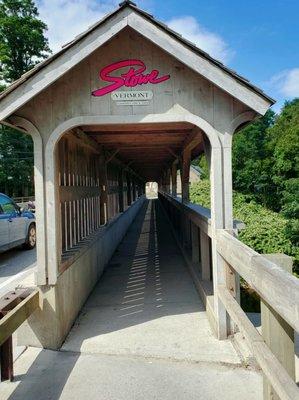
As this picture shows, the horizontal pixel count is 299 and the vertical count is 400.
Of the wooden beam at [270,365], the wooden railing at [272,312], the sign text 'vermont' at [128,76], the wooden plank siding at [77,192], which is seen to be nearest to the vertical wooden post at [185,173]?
the wooden plank siding at [77,192]

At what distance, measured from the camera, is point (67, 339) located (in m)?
4.59

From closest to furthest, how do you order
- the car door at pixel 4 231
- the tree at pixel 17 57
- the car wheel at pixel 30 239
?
the car door at pixel 4 231 → the car wheel at pixel 30 239 → the tree at pixel 17 57

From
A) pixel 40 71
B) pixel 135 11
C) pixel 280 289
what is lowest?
pixel 280 289

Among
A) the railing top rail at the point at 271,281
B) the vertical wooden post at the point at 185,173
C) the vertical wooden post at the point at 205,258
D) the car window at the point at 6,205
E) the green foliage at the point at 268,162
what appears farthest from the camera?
the green foliage at the point at 268,162

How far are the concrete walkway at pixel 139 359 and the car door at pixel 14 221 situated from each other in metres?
5.15

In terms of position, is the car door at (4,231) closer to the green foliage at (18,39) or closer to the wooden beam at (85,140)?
the wooden beam at (85,140)

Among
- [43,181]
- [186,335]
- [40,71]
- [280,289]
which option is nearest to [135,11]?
[40,71]

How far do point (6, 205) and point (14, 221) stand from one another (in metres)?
0.51

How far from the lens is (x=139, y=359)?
409 cm

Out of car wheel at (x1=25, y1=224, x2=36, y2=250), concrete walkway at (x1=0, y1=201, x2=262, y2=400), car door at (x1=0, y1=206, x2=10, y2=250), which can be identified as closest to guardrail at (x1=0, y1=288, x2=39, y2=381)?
concrete walkway at (x1=0, y1=201, x2=262, y2=400)

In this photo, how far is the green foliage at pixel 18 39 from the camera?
39.7m

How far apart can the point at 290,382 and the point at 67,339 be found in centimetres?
321

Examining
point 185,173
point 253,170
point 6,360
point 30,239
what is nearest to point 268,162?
point 253,170

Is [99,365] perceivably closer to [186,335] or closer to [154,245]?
[186,335]
